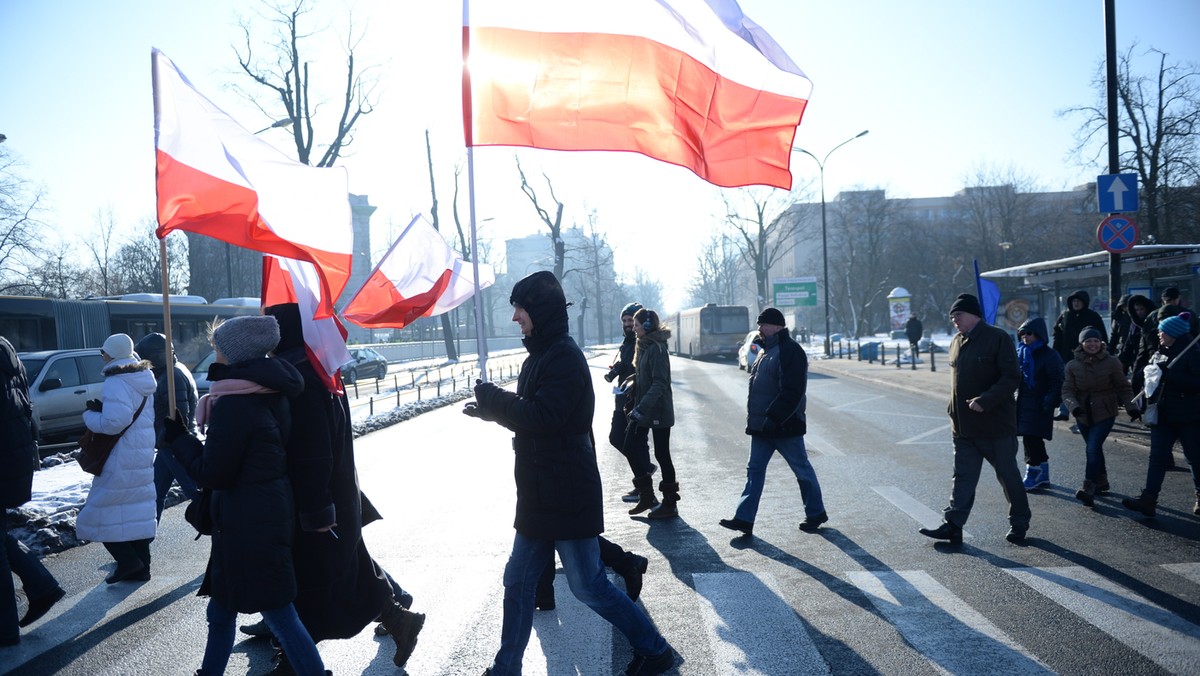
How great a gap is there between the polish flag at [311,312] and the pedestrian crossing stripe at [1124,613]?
14.0 feet

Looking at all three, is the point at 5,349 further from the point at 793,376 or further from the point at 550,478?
the point at 793,376

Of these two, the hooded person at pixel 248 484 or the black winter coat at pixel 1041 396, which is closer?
the hooded person at pixel 248 484

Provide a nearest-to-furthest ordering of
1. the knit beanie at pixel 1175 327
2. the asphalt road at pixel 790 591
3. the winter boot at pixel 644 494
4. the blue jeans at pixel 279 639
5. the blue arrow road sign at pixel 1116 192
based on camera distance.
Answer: the blue jeans at pixel 279 639 → the asphalt road at pixel 790 591 → the knit beanie at pixel 1175 327 → the winter boot at pixel 644 494 → the blue arrow road sign at pixel 1116 192

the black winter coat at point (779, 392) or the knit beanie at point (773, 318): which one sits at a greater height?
the knit beanie at point (773, 318)

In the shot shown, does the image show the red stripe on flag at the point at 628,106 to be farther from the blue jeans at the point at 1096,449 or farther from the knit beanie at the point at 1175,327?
the blue jeans at the point at 1096,449

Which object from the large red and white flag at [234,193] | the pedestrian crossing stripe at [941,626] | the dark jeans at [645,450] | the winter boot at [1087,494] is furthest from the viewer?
the dark jeans at [645,450]

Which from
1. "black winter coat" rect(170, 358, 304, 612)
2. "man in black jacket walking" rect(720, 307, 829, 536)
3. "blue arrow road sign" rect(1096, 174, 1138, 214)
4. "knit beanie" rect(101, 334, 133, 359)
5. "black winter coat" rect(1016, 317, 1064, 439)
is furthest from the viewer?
"blue arrow road sign" rect(1096, 174, 1138, 214)

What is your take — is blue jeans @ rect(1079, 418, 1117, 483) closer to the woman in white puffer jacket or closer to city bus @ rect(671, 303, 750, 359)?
the woman in white puffer jacket

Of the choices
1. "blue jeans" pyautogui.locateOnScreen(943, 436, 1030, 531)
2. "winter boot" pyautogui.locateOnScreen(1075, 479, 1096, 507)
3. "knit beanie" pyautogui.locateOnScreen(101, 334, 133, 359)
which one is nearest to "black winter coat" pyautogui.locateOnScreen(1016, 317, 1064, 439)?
"winter boot" pyautogui.locateOnScreen(1075, 479, 1096, 507)

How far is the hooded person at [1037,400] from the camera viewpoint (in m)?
8.27

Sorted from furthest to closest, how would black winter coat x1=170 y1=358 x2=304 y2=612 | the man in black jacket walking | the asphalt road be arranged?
the man in black jacket walking → the asphalt road → black winter coat x1=170 y1=358 x2=304 y2=612

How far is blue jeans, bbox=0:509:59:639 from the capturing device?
480 cm

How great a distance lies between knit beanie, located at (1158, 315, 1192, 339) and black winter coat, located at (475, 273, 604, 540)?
5.60m

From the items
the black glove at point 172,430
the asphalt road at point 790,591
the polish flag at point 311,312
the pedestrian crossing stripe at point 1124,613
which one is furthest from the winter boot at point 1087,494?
the black glove at point 172,430
